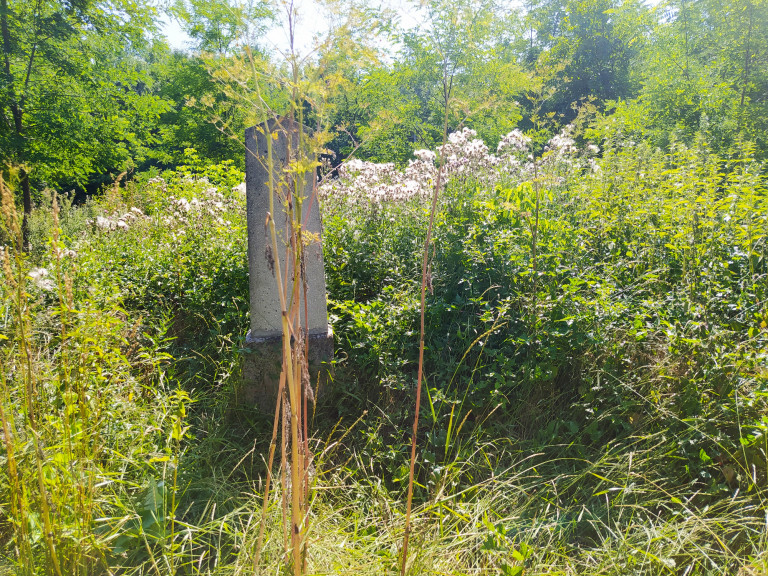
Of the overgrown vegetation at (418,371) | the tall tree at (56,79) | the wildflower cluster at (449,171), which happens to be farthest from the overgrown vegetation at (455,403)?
the tall tree at (56,79)

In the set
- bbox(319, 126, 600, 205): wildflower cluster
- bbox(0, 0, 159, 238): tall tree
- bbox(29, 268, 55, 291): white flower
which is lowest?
bbox(29, 268, 55, 291): white flower

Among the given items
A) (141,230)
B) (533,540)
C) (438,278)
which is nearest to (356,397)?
(438,278)

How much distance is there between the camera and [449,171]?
478 centimetres

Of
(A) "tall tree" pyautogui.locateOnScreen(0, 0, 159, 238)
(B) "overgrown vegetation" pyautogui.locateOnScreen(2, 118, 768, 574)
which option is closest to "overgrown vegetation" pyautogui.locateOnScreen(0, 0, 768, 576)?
(B) "overgrown vegetation" pyautogui.locateOnScreen(2, 118, 768, 574)

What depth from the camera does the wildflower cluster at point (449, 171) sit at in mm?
4758

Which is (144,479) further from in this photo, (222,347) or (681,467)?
(681,467)

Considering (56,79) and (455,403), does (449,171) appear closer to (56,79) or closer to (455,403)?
(455,403)

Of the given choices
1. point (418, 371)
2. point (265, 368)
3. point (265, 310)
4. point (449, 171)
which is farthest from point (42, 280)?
point (449, 171)

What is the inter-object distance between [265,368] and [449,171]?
288 centimetres

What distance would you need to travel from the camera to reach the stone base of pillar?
9.84 ft

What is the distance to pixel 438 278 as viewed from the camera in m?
3.41

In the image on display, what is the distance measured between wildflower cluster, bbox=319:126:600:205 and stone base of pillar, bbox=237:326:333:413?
216 centimetres

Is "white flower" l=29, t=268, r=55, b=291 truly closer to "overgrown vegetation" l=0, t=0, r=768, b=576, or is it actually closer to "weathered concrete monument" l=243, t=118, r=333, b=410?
"overgrown vegetation" l=0, t=0, r=768, b=576

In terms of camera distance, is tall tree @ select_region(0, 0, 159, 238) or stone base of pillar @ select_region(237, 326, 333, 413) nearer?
stone base of pillar @ select_region(237, 326, 333, 413)
